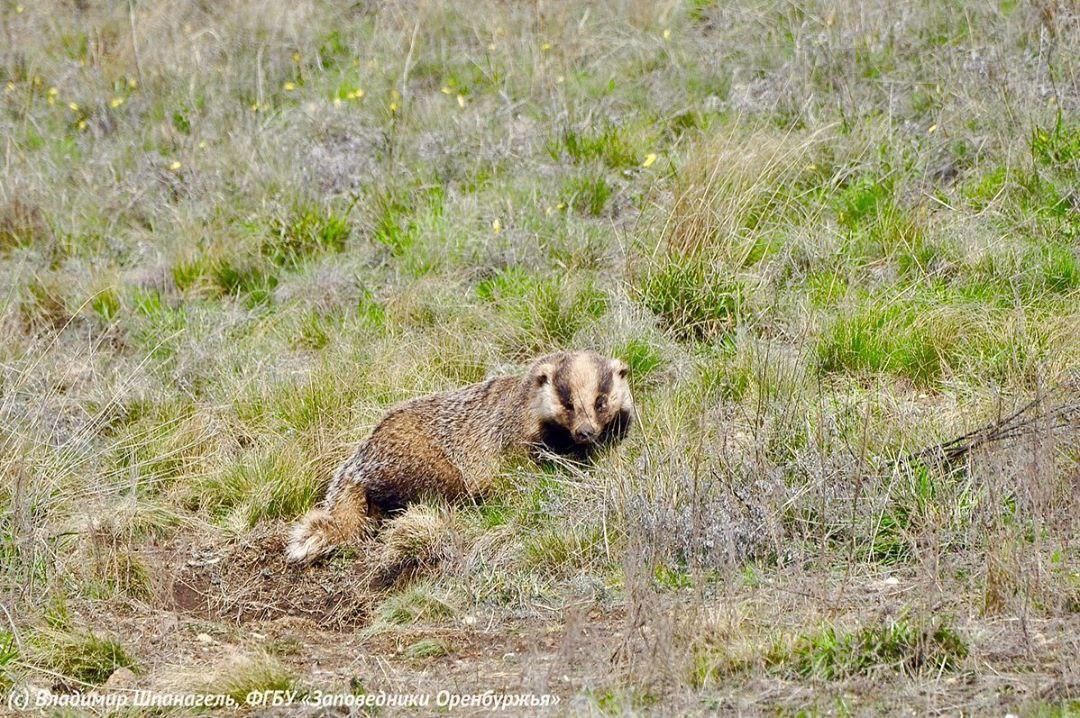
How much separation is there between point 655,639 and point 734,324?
3239 millimetres

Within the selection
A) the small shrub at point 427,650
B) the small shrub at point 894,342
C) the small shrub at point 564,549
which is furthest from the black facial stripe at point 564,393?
the small shrub at point 427,650

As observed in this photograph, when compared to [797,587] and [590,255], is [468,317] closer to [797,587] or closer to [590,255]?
[590,255]

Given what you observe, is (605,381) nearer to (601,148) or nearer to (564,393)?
(564,393)

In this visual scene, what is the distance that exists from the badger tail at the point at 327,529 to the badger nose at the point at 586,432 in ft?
3.56

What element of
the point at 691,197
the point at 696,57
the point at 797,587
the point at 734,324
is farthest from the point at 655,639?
the point at 696,57

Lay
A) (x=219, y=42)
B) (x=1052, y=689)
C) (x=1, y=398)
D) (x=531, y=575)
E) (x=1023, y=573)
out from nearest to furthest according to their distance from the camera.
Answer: (x=1052, y=689), (x=1023, y=573), (x=531, y=575), (x=1, y=398), (x=219, y=42)

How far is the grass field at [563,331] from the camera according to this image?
439cm

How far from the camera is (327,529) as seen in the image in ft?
19.6

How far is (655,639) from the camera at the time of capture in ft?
13.1

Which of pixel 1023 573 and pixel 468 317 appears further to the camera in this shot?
pixel 468 317

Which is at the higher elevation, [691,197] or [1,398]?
[691,197]

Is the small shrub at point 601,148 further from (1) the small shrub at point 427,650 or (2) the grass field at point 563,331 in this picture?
(1) the small shrub at point 427,650

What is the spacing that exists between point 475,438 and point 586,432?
620 mm

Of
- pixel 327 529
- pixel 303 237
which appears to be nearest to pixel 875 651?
pixel 327 529
